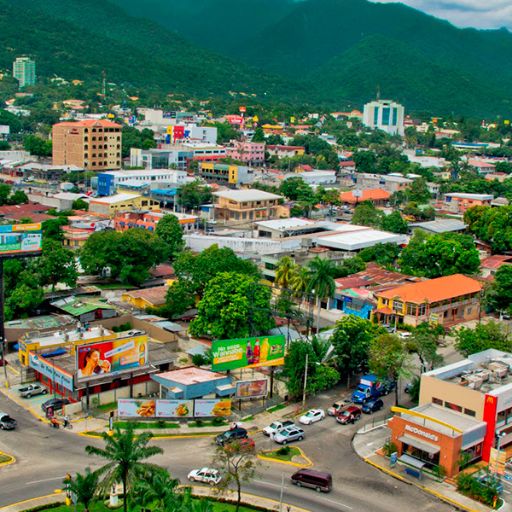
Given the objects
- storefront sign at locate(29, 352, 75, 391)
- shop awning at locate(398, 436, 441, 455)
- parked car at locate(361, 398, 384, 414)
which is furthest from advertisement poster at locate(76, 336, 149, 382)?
shop awning at locate(398, 436, 441, 455)

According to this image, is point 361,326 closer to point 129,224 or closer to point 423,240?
point 423,240

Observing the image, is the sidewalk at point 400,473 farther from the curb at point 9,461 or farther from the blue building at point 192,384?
the curb at point 9,461

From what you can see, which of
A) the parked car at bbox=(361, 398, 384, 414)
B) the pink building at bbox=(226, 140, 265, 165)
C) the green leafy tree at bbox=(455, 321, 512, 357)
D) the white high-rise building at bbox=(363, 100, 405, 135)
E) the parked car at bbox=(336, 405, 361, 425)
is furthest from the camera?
the white high-rise building at bbox=(363, 100, 405, 135)

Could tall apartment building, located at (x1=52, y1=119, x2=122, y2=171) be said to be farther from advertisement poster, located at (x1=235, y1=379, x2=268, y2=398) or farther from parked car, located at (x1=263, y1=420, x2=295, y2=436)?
parked car, located at (x1=263, y1=420, x2=295, y2=436)

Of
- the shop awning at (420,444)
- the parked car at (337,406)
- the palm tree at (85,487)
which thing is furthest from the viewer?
the parked car at (337,406)

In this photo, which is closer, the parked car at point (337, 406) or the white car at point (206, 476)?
the white car at point (206, 476)

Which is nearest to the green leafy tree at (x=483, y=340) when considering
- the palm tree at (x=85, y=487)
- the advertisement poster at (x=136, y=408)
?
the advertisement poster at (x=136, y=408)
